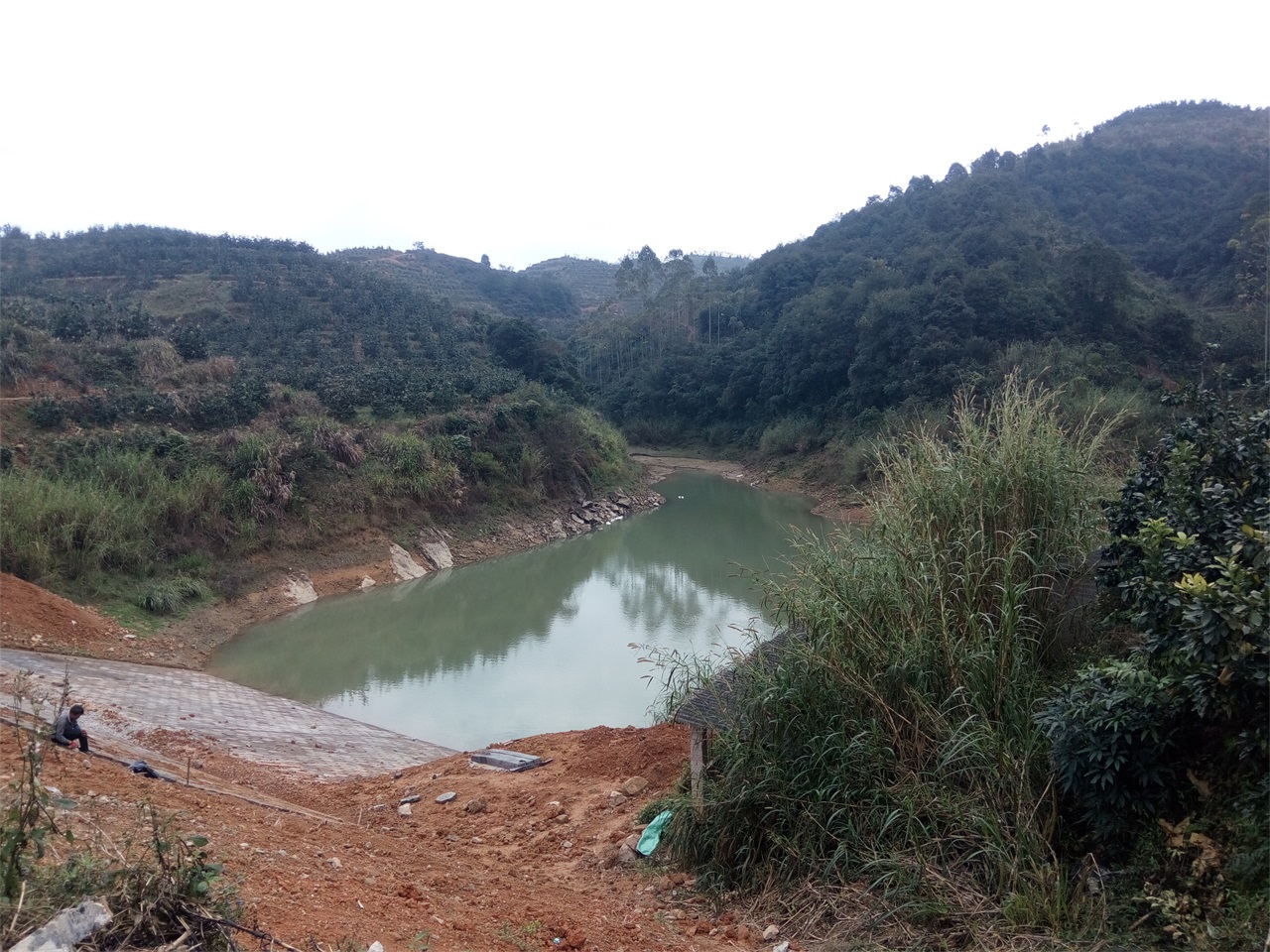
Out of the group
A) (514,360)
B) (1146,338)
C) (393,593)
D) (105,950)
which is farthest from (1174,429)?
(514,360)

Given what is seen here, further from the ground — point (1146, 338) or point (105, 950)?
point (1146, 338)

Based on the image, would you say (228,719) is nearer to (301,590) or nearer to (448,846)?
(448,846)

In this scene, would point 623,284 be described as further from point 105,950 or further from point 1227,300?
→ point 105,950

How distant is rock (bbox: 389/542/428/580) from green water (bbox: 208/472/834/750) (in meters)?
0.29

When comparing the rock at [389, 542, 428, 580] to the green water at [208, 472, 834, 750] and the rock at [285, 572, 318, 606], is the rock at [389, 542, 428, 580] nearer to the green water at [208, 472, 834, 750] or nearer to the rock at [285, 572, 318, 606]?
the green water at [208, 472, 834, 750]

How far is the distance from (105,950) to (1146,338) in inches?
1037

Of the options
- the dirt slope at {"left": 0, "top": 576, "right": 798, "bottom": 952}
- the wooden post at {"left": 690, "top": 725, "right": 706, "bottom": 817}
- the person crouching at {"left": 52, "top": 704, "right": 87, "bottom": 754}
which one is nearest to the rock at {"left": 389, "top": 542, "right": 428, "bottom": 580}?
the dirt slope at {"left": 0, "top": 576, "right": 798, "bottom": 952}

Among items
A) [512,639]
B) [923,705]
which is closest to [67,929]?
[923,705]

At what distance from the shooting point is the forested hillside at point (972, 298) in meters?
23.5

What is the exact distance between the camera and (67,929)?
2.26 metres

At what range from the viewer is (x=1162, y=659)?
335 cm

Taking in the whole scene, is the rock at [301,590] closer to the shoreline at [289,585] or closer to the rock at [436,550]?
the shoreline at [289,585]

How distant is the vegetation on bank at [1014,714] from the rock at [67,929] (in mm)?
2605

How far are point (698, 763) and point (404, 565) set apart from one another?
12.9 m
